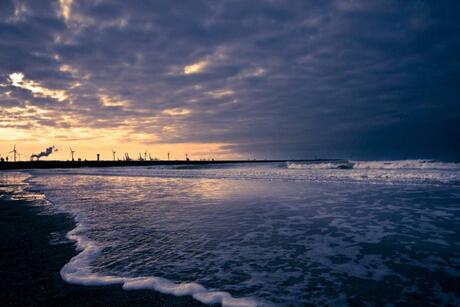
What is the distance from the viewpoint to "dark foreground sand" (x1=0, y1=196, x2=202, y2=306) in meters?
3.18

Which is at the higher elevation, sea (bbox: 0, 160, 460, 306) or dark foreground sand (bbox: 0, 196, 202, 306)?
dark foreground sand (bbox: 0, 196, 202, 306)

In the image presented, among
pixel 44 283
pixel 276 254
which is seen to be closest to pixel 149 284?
pixel 44 283

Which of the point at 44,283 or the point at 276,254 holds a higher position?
the point at 44,283

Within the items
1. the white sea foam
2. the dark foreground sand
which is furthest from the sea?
the dark foreground sand

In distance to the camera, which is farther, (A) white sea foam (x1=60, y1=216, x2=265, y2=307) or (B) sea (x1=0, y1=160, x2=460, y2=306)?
(B) sea (x1=0, y1=160, x2=460, y2=306)

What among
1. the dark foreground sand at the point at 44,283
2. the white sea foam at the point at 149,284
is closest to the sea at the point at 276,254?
the white sea foam at the point at 149,284

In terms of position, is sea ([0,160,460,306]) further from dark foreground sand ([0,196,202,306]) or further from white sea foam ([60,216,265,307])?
dark foreground sand ([0,196,202,306])

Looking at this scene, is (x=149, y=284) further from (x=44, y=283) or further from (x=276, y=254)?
(x=276, y=254)

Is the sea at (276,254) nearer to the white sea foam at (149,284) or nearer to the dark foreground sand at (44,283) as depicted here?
the white sea foam at (149,284)

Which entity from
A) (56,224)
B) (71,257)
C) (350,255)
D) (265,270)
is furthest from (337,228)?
(56,224)

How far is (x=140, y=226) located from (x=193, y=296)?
160 inches

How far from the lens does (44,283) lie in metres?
3.62

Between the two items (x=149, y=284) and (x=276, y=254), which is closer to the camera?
(x=149, y=284)

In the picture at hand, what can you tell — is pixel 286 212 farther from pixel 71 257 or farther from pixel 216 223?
pixel 71 257
